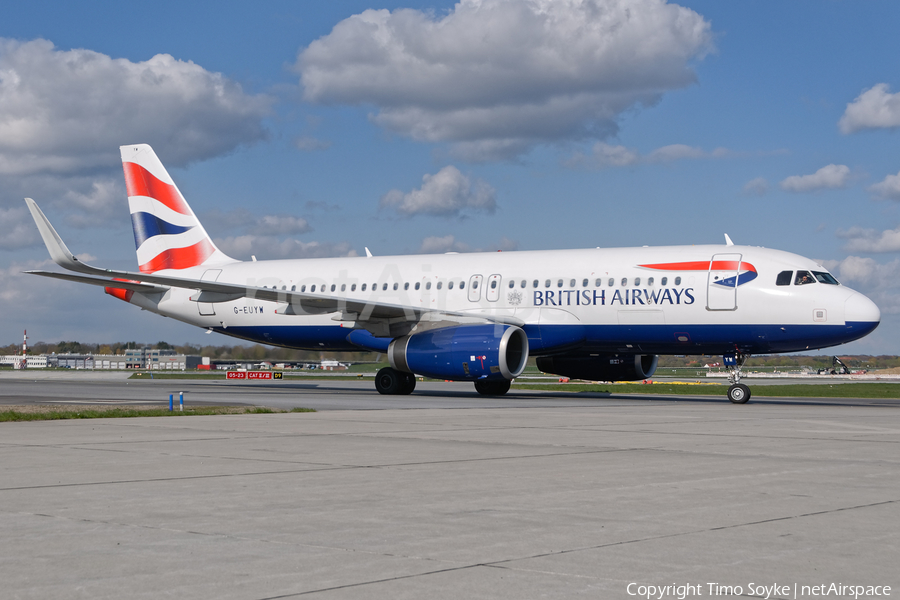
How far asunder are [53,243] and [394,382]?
10.3 meters

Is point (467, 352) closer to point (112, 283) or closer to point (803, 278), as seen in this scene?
point (803, 278)

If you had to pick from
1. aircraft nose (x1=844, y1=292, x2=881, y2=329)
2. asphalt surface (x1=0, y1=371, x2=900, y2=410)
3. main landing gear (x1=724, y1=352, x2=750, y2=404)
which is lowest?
asphalt surface (x1=0, y1=371, x2=900, y2=410)

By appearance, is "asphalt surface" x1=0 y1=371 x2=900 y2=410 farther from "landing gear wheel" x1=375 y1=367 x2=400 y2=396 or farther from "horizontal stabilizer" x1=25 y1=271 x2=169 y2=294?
"horizontal stabilizer" x1=25 y1=271 x2=169 y2=294

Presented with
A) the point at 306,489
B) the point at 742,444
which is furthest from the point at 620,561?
the point at 742,444

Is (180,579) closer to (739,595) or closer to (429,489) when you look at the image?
(739,595)

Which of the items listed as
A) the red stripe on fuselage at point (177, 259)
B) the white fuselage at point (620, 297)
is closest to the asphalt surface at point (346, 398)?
the white fuselage at point (620, 297)

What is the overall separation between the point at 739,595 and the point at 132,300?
99.5 ft

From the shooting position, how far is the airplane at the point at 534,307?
2225cm

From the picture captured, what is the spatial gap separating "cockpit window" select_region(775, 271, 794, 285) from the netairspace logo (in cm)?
1899

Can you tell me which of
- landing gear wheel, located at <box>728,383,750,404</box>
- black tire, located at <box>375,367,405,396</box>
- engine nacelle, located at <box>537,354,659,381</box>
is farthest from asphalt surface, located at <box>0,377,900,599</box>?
engine nacelle, located at <box>537,354,659,381</box>

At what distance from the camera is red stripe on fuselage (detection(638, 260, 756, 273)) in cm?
2264

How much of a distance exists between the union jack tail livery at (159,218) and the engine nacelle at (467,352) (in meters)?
11.3

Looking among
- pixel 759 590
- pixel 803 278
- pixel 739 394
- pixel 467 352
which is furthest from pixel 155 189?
pixel 759 590

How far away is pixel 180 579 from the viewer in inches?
171
